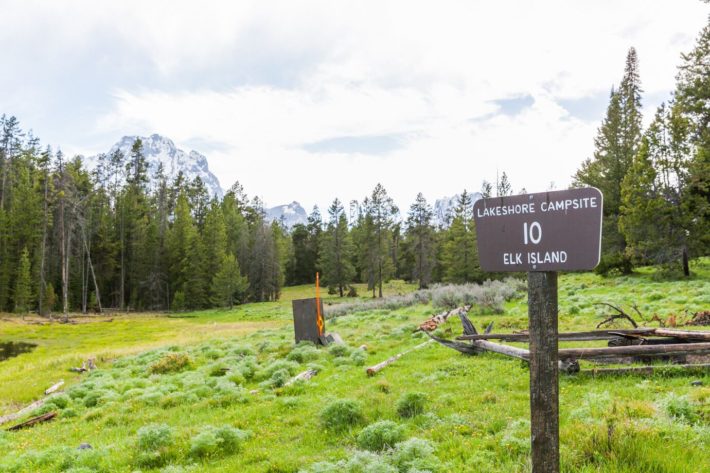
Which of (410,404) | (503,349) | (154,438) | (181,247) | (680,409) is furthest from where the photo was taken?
(181,247)

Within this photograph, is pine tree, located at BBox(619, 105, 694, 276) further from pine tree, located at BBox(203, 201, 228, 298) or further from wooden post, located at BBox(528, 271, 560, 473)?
pine tree, located at BBox(203, 201, 228, 298)

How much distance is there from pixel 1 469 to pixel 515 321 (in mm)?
15571

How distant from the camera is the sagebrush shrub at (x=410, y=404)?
7.73 m

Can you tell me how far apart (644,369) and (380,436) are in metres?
5.49

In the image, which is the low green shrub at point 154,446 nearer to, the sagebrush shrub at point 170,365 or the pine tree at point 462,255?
the sagebrush shrub at point 170,365

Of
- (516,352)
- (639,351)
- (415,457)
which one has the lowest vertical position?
(415,457)

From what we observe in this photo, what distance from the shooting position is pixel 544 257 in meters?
3.51

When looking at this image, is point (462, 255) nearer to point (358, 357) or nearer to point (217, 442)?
point (358, 357)

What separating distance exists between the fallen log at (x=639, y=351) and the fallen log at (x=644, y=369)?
0.26m

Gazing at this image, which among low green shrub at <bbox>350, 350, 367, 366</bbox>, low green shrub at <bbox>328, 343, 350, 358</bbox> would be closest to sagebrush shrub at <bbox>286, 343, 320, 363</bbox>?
low green shrub at <bbox>328, 343, 350, 358</bbox>

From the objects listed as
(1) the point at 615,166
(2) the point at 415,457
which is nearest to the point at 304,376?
(2) the point at 415,457

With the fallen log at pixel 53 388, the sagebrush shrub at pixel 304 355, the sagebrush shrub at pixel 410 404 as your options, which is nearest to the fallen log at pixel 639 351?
the sagebrush shrub at pixel 410 404

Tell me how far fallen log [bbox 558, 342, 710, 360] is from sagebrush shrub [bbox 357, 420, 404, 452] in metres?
3.91

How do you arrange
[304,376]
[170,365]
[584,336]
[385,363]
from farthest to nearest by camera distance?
[170,365], [385,363], [304,376], [584,336]
